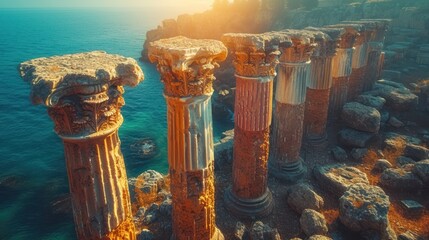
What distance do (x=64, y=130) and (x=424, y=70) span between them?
2767cm

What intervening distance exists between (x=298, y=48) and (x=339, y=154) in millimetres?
5555

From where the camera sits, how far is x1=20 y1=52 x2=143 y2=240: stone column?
3746 mm

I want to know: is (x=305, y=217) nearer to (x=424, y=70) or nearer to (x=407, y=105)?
(x=407, y=105)

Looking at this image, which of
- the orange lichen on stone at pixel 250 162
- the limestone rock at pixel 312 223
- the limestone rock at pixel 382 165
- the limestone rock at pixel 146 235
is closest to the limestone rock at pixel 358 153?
the limestone rock at pixel 382 165

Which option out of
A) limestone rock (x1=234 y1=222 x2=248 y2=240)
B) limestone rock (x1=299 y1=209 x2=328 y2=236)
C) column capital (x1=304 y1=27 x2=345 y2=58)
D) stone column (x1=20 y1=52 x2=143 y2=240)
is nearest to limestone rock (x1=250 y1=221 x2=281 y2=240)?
limestone rock (x1=234 y1=222 x2=248 y2=240)

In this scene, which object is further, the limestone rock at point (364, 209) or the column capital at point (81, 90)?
the limestone rock at point (364, 209)

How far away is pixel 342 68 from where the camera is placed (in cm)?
1359

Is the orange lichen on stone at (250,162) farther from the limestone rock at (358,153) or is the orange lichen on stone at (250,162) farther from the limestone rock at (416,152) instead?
the limestone rock at (416,152)

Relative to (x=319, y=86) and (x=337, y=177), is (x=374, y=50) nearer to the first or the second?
(x=319, y=86)

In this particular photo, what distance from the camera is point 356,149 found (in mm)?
12664

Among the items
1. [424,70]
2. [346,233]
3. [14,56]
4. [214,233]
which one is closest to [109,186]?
[214,233]

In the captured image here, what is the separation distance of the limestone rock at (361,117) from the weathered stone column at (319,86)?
1.63 metres

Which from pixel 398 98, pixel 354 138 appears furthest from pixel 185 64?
pixel 398 98

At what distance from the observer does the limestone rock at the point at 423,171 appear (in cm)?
1022
